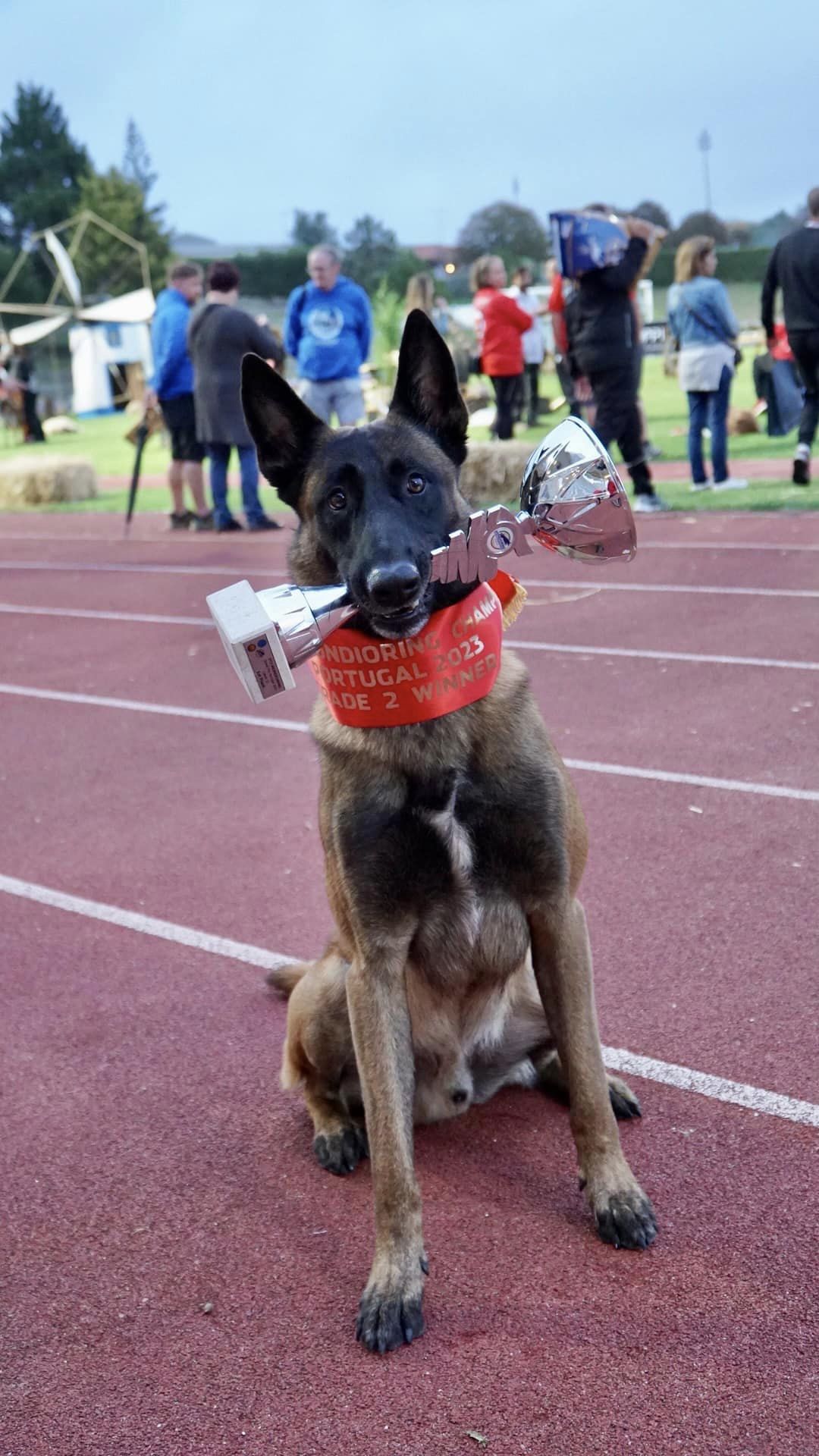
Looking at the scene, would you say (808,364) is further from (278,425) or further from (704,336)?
(278,425)

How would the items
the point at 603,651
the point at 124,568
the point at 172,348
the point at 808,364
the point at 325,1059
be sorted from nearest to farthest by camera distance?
the point at 325,1059, the point at 603,651, the point at 808,364, the point at 124,568, the point at 172,348

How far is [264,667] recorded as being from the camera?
7.84 feet

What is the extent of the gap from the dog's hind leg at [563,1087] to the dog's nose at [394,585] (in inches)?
50.9

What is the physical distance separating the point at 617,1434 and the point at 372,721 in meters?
1.40

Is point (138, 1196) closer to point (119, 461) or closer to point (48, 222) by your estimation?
point (119, 461)

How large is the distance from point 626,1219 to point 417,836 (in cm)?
92

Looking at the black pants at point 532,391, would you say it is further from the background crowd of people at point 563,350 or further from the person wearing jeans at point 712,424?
the person wearing jeans at point 712,424

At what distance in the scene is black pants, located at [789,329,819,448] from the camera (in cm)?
1091

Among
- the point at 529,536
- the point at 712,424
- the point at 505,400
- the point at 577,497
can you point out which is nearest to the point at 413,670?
the point at 529,536

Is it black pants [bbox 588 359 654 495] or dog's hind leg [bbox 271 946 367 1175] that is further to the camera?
black pants [bbox 588 359 654 495]

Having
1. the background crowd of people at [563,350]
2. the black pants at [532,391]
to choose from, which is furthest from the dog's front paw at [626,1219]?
the black pants at [532,391]

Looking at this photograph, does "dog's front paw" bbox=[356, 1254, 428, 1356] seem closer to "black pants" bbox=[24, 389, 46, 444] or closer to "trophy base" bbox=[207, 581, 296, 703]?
"trophy base" bbox=[207, 581, 296, 703]

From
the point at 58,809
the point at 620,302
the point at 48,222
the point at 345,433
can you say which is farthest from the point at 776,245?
the point at 48,222

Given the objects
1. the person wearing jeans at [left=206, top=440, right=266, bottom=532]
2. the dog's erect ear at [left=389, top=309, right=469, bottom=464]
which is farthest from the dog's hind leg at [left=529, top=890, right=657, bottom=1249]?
the person wearing jeans at [left=206, top=440, right=266, bottom=532]
